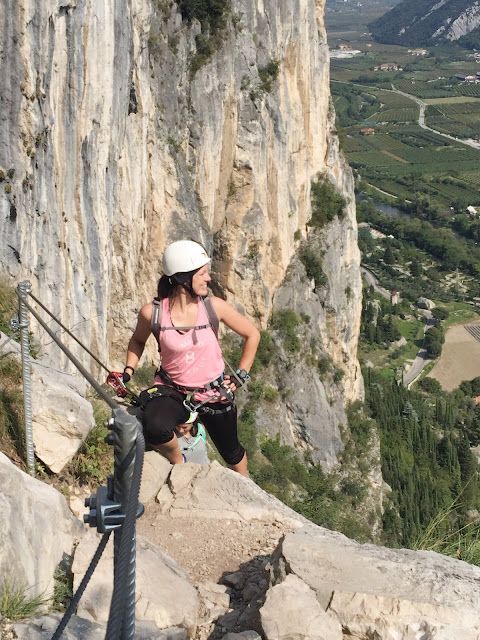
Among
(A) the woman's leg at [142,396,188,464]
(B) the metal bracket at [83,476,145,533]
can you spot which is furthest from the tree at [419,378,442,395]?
(B) the metal bracket at [83,476,145,533]

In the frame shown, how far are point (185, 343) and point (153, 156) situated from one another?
17521 mm

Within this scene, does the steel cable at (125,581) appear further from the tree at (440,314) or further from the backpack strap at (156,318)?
the tree at (440,314)

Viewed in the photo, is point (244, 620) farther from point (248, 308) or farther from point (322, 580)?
point (248, 308)

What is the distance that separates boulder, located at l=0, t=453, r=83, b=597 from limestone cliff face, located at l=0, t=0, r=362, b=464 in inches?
169

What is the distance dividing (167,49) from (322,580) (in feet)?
69.5

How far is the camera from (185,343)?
20.0 feet

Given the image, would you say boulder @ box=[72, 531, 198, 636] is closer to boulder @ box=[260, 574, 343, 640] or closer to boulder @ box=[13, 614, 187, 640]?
boulder @ box=[13, 614, 187, 640]

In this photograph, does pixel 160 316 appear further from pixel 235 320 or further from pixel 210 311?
pixel 235 320

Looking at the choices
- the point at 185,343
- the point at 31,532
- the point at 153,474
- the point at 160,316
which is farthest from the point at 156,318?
the point at 31,532

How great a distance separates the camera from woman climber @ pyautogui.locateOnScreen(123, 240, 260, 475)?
5977 millimetres

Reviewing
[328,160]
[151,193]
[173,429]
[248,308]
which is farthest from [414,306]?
[173,429]

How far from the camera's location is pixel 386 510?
3550 centimetres

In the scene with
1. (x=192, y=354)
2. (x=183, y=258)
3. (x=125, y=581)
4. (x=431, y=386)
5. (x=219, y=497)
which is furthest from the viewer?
(x=431, y=386)

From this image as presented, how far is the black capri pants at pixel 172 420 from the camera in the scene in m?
6.09
